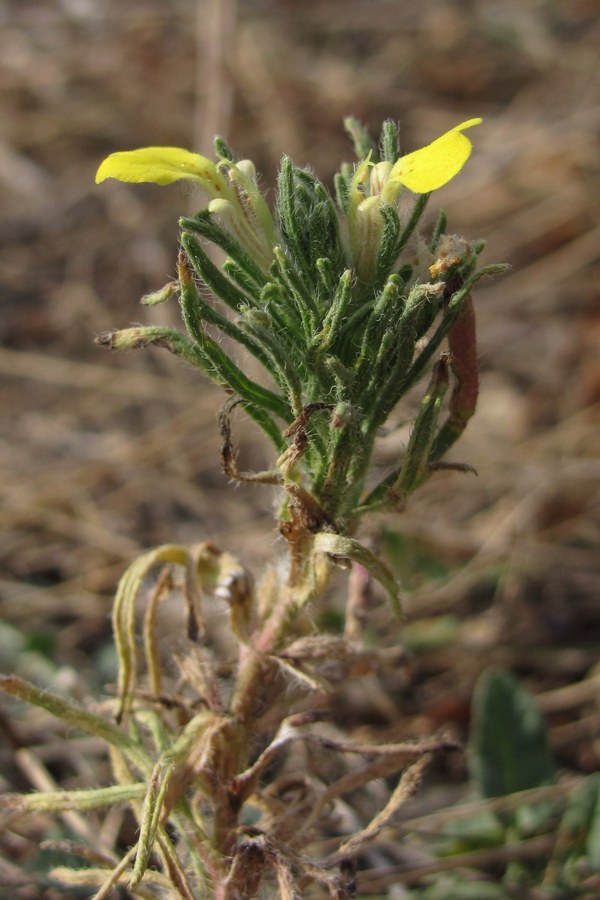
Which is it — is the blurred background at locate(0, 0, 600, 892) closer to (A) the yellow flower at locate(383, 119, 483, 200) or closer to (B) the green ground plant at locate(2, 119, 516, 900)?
(B) the green ground plant at locate(2, 119, 516, 900)

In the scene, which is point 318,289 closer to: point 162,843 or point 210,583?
point 210,583

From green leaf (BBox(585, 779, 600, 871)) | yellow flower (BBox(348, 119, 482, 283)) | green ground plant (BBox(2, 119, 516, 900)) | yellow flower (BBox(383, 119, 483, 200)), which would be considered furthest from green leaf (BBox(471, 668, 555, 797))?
yellow flower (BBox(383, 119, 483, 200))

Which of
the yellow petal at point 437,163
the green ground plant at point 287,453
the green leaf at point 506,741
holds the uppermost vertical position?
the yellow petal at point 437,163

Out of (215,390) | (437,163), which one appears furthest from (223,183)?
(215,390)

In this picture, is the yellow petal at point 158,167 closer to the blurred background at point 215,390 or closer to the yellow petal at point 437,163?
the yellow petal at point 437,163

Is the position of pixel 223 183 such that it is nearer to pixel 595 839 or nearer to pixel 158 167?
pixel 158 167

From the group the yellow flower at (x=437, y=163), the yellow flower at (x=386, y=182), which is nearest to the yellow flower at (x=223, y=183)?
the yellow flower at (x=386, y=182)

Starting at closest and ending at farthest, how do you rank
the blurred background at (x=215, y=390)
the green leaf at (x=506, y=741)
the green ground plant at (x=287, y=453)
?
the green ground plant at (x=287, y=453) → the green leaf at (x=506, y=741) → the blurred background at (x=215, y=390)
